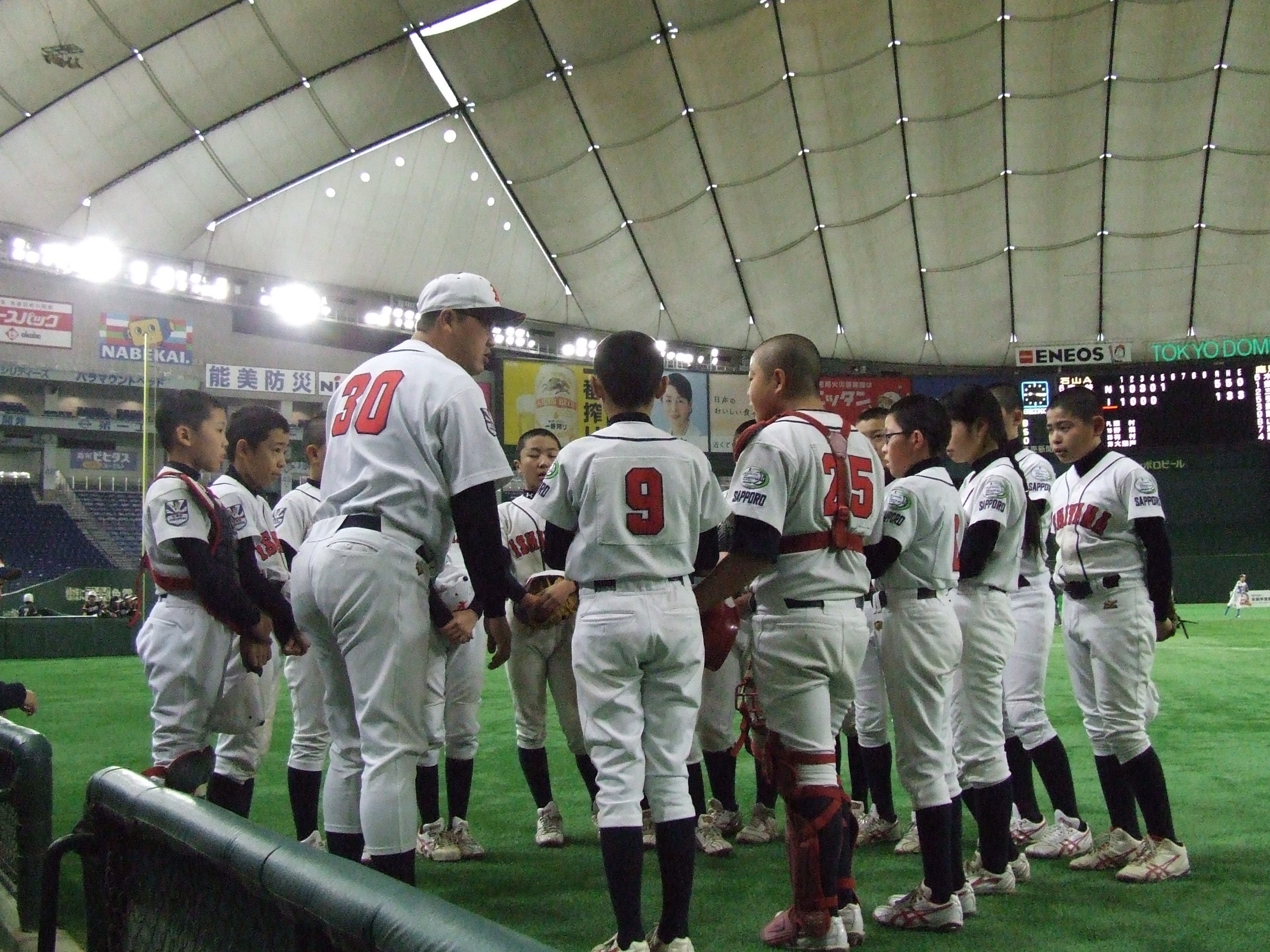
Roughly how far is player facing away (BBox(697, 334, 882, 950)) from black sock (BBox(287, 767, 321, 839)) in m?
1.96

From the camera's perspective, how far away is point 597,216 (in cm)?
2569

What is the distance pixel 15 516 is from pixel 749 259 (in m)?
20.9

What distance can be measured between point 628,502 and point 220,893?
1.77 metres

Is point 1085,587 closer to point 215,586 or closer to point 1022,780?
point 1022,780

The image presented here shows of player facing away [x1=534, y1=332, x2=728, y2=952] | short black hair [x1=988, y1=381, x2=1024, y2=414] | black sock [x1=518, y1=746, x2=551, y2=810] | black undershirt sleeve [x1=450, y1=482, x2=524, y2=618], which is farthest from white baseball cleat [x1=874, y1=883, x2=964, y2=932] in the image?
short black hair [x1=988, y1=381, x2=1024, y2=414]

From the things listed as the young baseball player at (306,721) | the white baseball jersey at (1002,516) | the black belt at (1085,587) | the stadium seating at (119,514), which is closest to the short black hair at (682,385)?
the stadium seating at (119,514)

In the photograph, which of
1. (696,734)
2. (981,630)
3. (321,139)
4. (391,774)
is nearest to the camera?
(391,774)

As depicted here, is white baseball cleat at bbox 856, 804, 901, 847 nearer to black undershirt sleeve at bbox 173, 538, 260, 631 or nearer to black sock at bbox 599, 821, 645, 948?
black sock at bbox 599, 821, 645, 948

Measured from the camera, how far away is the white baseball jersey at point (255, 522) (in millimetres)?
4188

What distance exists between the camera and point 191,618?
3914 mm

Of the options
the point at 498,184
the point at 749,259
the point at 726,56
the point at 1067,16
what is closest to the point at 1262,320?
the point at 1067,16

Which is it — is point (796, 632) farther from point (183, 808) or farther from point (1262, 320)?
point (1262, 320)

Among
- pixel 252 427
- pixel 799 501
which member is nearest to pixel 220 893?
pixel 799 501

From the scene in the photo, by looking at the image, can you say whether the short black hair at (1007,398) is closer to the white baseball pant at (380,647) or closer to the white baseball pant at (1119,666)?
the white baseball pant at (1119,666)
